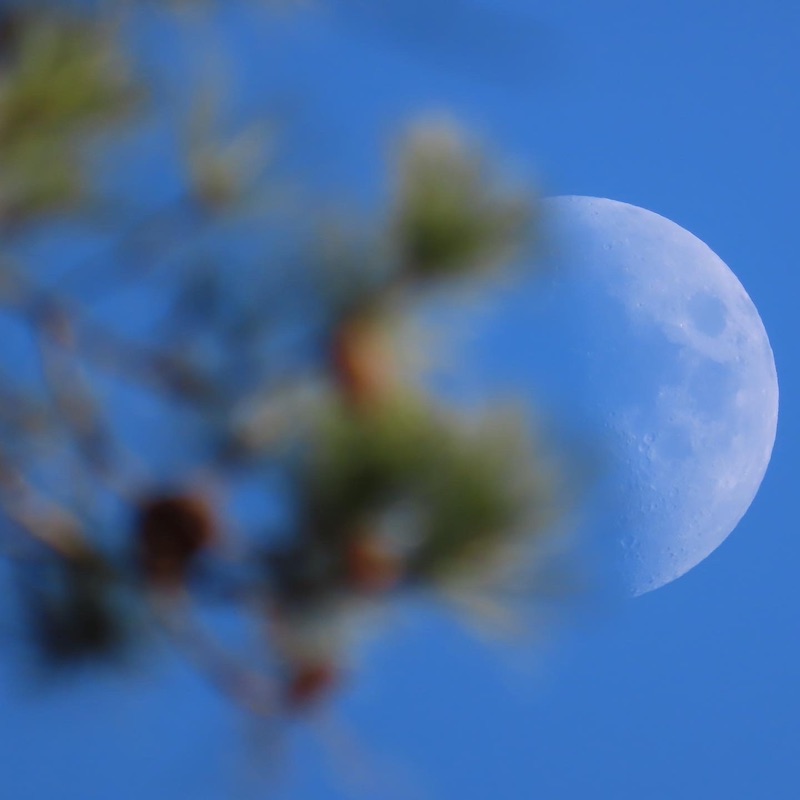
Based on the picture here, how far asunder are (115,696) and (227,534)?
39 cm

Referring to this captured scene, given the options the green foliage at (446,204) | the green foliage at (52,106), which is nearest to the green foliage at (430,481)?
the green foliage at (446,204)

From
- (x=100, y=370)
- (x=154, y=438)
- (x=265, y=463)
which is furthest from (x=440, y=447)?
(x=100, y=370)

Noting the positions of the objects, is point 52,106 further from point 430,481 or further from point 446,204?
point 430,481

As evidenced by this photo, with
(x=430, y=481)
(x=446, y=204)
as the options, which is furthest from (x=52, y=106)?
A: (x=430, y=481)

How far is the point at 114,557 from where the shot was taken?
1.40 meters

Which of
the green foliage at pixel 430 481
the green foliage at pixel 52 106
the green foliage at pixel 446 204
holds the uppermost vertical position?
the green foliage at pixel 52 106

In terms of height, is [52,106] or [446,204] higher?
[52,106]

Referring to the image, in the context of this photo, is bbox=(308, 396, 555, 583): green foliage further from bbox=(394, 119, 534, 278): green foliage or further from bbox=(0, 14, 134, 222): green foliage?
bbox=(0, 14, 134, 222): green foliage

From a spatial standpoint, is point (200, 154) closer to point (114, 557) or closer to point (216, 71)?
point (216, 71)

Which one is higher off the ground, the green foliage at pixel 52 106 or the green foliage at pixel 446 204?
the green foliage at pixel 52 106

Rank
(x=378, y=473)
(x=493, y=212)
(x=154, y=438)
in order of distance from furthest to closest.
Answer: (x=493, y=212) < (x=154, y=438) < (x=378, y=473)

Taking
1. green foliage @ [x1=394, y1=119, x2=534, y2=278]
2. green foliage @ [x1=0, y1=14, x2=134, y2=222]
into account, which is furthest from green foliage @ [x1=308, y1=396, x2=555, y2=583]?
green foliage @ [x1=0, y1=14, x2=134, y2=222]

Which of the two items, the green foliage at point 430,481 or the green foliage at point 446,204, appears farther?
the green foliage at point 446,204

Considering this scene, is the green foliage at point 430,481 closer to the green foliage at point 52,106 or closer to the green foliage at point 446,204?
the green foliage at point 446,204
